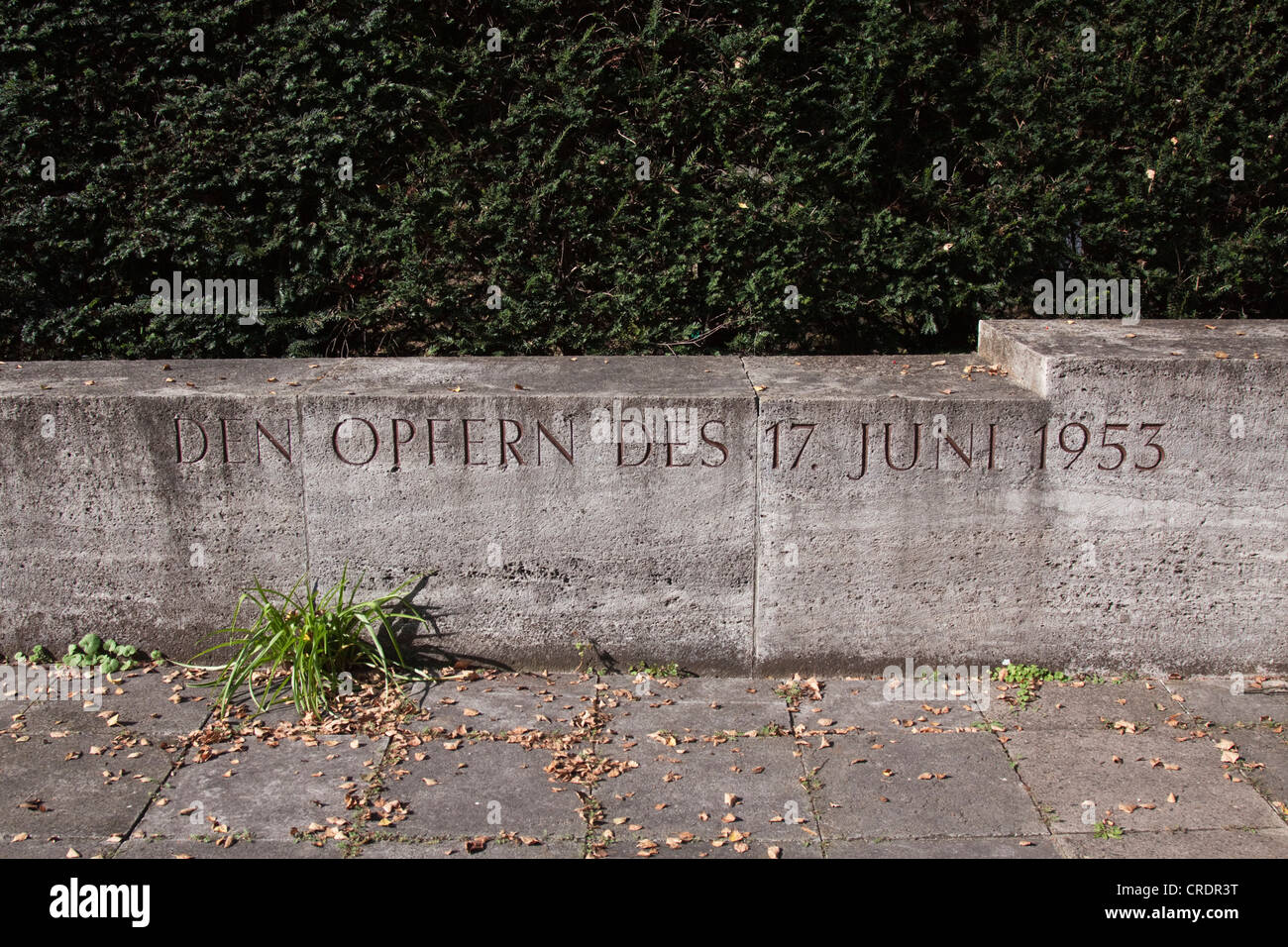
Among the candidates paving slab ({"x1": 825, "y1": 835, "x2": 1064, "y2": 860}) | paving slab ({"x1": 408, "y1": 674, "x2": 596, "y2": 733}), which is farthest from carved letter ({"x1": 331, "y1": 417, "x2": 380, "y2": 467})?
paving slab ({"x1": 825, "y1": 835, "x2": 1064, "y2": 860})

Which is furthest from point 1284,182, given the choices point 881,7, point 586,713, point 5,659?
point 5,659

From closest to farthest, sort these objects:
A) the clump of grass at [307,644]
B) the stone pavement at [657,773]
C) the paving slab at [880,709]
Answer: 1. the stone pavement at [657,773]
2. the paving slab at [880,709]
3. the clump of grass at [307,644]

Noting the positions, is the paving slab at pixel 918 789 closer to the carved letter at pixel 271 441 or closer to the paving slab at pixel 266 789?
the paving slab at pixel 266 789

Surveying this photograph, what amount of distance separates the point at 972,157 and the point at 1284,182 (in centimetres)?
154

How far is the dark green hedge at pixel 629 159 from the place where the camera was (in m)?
5.58

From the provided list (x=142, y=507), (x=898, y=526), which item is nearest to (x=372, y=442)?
(x=142, y=507)

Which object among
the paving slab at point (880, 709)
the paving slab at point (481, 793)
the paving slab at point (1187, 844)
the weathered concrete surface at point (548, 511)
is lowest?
the paving slab at point (1187, 844)

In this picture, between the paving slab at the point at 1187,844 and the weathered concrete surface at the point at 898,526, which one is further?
the weathered concrete surface at the point at 898,526

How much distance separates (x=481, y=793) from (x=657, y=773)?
0.62m

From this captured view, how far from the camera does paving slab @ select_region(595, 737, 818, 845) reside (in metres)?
3.82

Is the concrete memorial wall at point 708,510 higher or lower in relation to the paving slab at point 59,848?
higher

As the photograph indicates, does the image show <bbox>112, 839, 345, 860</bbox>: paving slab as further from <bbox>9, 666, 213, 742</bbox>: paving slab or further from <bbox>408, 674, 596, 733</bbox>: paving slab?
<bbox>408, 674, 596, 733</bbox>: paving slab

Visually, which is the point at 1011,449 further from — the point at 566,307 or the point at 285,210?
the point at 285,210

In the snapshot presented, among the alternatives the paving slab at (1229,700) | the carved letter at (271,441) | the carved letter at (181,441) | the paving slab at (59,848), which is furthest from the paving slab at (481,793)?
the paving slab at (1229,700)
